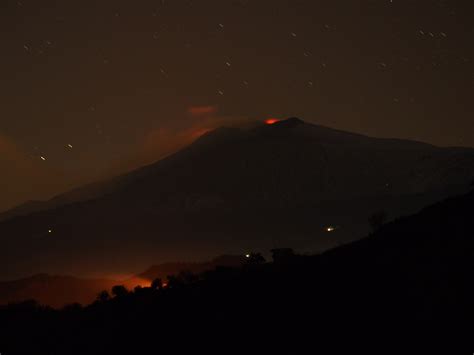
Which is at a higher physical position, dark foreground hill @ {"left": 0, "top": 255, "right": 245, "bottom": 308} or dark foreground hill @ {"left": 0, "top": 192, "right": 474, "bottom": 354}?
dark foreground hill @ {"left": 0, "top": 255, "right": 245, "bottom": 308}

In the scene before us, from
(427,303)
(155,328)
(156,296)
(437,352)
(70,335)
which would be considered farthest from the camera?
(156,296)

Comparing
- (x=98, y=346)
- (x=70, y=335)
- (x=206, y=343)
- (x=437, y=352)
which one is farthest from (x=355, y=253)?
(x=70, y=335)

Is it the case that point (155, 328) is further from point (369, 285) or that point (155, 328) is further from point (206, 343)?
point (369, 285)

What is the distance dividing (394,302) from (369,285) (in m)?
2.42

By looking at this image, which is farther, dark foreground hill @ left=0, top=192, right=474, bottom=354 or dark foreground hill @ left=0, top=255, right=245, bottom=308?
dark foreground hill @ left=0, top=255, right=245, bottom=308

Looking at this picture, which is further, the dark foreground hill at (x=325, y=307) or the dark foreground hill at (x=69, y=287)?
the dark foreground hill at (x=69, y=287)

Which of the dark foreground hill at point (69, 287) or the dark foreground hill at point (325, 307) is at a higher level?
the dark foreground hill at point (69, 287)

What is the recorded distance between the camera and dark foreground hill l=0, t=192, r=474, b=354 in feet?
76.9

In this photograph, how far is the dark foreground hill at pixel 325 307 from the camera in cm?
2345

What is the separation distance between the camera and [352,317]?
82.4ft

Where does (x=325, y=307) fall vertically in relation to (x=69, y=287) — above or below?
below

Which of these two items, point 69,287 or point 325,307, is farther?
point 69,287

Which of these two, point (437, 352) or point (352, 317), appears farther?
point (352, 317)

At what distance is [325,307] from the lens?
26.8 m
